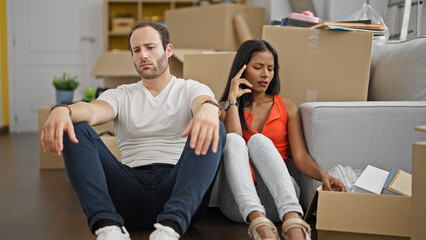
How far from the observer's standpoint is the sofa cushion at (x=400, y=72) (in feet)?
6.57

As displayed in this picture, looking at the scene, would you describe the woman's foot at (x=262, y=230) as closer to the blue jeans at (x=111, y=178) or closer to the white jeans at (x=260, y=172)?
the white jeans at (x=260, y=172)

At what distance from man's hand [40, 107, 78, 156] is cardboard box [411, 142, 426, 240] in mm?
915

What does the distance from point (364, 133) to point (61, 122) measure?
108 centimetres

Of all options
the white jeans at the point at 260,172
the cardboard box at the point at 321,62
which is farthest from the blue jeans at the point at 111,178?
the cardboard box at the point at 321,62

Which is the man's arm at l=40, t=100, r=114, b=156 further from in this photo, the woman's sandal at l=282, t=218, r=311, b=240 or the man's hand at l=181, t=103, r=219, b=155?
the woman's sandal at l=282, t=218, r=311, b=240

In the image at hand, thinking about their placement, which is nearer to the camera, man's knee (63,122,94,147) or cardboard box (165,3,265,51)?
man's knee (63,122,94,147)

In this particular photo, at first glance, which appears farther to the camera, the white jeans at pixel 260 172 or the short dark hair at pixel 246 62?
the short dark hair at pixel 246 62

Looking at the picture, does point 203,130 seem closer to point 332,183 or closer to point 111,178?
point 111,178

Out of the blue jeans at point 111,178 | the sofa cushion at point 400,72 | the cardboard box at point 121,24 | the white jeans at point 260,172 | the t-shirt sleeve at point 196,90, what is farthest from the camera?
the cardboard box at point 121,24

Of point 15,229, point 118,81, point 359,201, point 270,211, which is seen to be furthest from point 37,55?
point 359,201

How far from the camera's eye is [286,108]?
6.46ft

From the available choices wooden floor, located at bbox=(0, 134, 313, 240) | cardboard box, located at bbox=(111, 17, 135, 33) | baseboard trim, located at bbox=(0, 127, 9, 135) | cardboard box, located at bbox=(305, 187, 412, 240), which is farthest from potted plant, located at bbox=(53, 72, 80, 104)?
cardboard box, located at bbox=(305, 187, 412, 240)

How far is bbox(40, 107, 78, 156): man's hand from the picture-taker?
133 cm

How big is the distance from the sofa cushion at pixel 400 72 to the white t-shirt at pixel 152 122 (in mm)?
883
